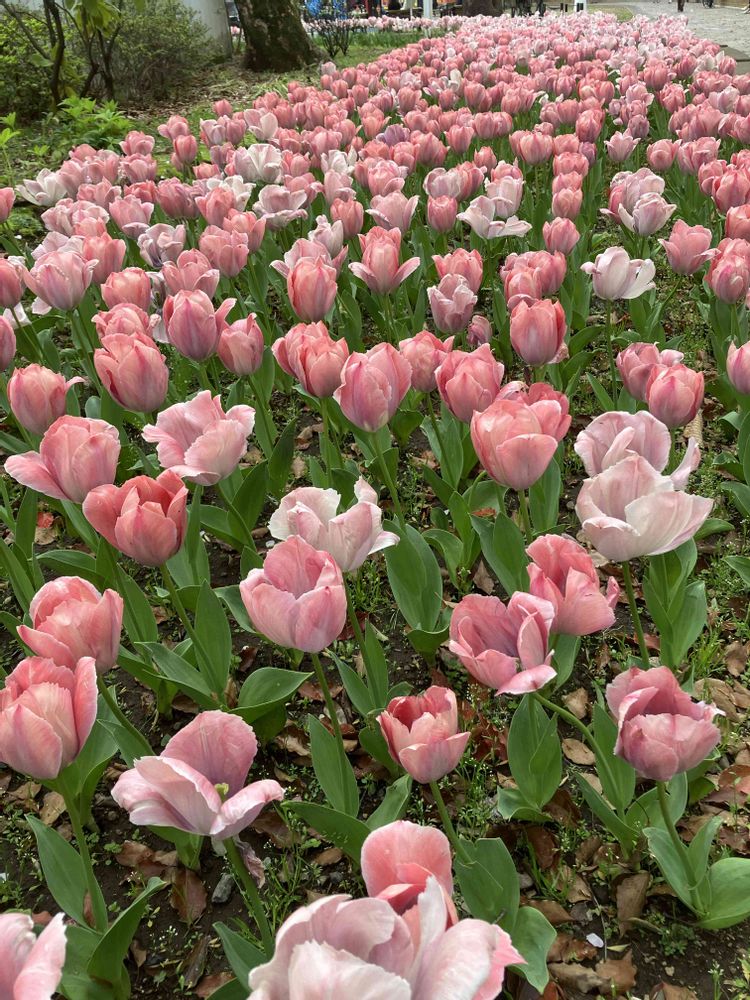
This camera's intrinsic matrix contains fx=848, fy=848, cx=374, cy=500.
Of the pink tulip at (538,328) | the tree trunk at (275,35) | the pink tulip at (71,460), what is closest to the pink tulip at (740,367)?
the pink tulip at (538,328)

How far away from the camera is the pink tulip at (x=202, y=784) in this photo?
40.1 inches

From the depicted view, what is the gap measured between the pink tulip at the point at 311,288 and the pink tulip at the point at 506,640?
1.52 metres

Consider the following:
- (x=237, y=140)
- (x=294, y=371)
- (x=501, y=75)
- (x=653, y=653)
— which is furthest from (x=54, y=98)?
(x=653, y=653)

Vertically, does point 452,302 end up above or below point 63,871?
above

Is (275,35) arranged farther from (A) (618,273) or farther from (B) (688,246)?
(A) (618,273)

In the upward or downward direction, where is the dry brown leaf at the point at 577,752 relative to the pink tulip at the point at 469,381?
downward

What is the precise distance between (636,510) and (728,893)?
722mm

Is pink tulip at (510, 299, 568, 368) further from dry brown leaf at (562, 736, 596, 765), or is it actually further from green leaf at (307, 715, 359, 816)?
green leaf at (307, 715, 359, 816)

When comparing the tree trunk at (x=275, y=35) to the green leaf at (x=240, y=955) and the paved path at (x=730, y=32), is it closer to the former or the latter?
the paved path at (x=730, y=32)

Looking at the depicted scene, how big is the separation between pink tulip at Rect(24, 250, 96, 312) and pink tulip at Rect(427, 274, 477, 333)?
4.13 feet

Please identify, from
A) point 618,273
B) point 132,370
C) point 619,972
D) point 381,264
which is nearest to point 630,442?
point 619,972

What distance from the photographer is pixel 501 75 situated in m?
7.28

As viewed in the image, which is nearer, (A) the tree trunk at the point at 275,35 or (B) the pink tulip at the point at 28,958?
(B) the pink tulip at the point at 28,958

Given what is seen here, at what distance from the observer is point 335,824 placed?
1.45 meters
